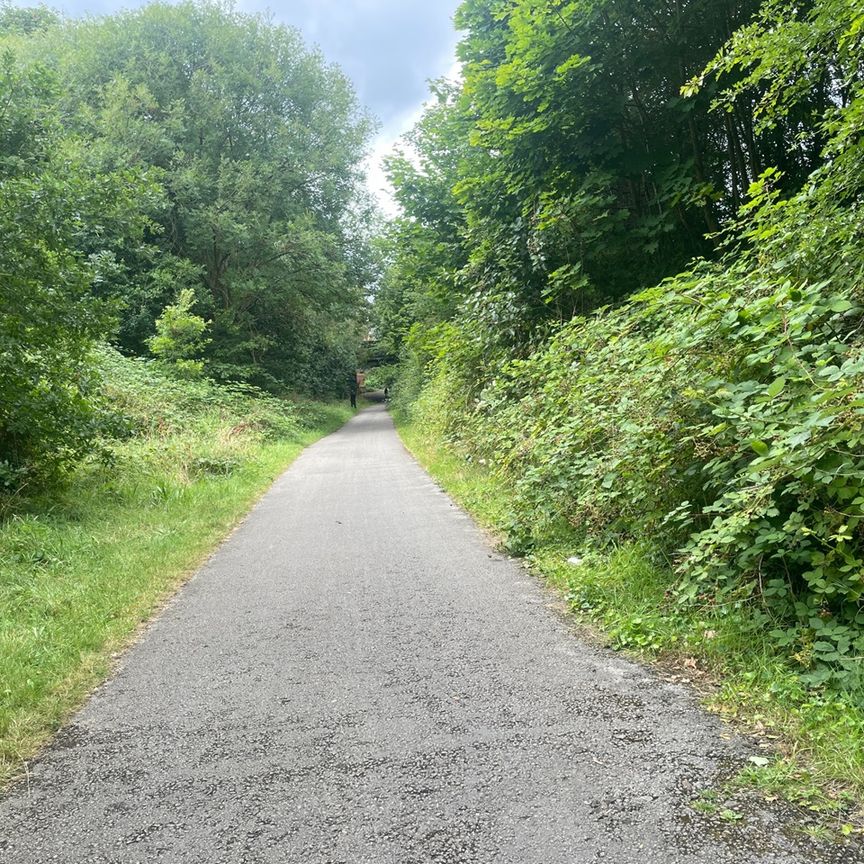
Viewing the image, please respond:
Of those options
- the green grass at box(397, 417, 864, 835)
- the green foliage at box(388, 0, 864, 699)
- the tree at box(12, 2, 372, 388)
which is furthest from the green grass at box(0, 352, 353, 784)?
the tree at box(12, 2, 372, 388)

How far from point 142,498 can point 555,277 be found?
6.59m

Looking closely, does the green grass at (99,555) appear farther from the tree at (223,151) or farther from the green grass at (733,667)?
the tree at (223,151)

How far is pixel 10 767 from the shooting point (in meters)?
2.56

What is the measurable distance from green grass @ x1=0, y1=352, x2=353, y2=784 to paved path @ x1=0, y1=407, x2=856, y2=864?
0.25 m

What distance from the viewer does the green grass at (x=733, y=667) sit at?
218 centimetres

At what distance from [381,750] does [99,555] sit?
4294 millimetres

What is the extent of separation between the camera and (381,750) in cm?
259

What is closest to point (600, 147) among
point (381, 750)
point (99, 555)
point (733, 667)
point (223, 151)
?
point (733, 667)

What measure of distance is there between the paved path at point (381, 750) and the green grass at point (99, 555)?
25 centimetres

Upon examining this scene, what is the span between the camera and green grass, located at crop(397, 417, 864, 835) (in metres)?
2.18

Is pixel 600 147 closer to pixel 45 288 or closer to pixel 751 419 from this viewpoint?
pixel 751 419

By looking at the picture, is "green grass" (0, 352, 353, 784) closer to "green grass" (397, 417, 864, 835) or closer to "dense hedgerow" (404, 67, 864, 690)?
"green grass" (397, 417, 864, 835)

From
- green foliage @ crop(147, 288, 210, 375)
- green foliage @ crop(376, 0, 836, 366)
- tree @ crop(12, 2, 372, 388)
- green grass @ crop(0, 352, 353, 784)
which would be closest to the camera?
green grass @ crop(0, 352, 353, 784)

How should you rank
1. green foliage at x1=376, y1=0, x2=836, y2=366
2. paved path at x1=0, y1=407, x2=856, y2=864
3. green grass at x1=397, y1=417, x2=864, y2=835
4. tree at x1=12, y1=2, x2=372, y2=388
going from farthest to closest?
tree at x1=12, y1=2, x2=372, y2=388 → green foliage at x1=376, y1=0, x2=836, y2=366 → green grass at x1=397, y1=417, x2=864, y2=835 → paved path at x1=0, y1=407, x2=856, y2=864
